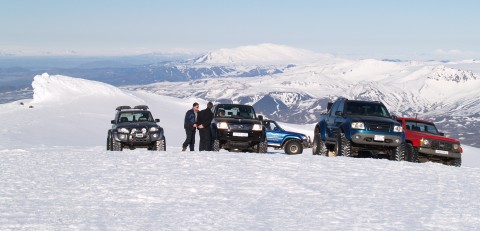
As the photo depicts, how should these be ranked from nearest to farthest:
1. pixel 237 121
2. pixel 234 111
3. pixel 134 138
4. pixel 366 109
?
pixel 366 109 → pixel 237 121 → pixel 134 138 → pixel 234 111

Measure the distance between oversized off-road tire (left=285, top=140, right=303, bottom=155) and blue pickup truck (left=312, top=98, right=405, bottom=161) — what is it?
22.7 ft

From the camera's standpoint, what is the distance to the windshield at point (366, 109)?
1973 cm

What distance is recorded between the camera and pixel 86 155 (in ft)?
59.1

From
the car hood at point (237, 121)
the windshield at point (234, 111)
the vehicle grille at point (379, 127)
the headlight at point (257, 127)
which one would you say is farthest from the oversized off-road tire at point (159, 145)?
the vehicle grille at point (379, 127)

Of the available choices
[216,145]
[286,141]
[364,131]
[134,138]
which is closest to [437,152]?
[364,131]

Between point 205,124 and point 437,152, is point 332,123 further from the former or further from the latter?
point 205,124

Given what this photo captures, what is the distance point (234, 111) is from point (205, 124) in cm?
168

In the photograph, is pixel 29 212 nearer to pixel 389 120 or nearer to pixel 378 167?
pixel 378 167

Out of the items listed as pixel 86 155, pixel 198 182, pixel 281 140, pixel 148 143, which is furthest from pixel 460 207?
pixel 281 140

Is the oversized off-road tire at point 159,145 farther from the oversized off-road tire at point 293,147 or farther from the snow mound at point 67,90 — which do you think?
the snow mound at point 67,90

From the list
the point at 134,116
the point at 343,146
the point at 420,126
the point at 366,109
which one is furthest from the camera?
the point at 134,116

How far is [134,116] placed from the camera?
76.1 ft

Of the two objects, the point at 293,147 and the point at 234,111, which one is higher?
the point at 234,111

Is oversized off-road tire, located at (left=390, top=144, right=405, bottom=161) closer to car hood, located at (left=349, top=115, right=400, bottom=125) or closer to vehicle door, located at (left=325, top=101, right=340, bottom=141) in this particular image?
car hood, located at (left=349, top=115, right=400, bottom=125)
